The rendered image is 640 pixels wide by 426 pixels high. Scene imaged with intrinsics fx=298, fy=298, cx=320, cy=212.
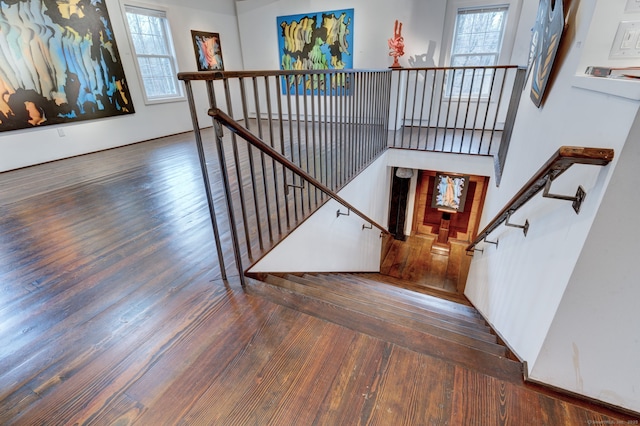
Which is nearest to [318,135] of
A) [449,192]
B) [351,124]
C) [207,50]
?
[351,124]

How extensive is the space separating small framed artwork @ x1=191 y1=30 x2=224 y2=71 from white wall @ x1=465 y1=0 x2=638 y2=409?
21.5 feet

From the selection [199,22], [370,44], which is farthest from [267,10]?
[370,44]

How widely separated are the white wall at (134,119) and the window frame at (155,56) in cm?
7

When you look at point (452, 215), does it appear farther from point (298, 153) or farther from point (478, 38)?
point (298, 153)

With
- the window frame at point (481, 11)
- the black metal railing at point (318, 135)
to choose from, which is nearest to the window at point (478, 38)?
the window frame at point (481, 11)

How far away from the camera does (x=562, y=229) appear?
4.01 ft

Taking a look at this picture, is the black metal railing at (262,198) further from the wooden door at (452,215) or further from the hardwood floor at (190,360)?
the wooden door at (452,215)

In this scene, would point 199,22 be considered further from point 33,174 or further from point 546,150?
point 546,150

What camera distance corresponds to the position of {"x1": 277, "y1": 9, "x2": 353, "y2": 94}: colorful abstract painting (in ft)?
19.1

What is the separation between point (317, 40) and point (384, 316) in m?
5.99

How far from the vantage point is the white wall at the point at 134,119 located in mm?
4277

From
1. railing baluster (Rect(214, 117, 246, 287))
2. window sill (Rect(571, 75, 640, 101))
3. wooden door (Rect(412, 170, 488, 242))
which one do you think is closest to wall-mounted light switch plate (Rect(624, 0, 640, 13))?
window sill (Rect(571, 75, 640, 101))

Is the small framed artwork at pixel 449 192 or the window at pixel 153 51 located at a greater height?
the window at pixel 153 51

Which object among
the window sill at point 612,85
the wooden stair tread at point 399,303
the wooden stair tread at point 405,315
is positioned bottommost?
the wooden stair tread at point 399,303
